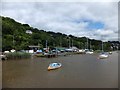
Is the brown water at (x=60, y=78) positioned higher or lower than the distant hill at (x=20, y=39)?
lower

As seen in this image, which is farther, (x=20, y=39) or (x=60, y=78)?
(x=20, y=39)

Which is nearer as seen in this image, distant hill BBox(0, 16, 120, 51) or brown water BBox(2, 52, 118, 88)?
brown water BBox(2, 52, 118, 88)

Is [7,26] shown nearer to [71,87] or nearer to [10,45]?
[10,45]

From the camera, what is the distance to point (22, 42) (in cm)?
6425

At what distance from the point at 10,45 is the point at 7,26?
1204 centimetres

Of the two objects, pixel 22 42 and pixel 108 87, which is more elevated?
pixel 22 42

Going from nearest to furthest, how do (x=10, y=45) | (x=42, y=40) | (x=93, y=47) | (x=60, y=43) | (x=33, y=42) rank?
(x=10, y=45)
(x=33, y=42)
(x=42, y=40)
(x=60, y=43)
(x=93, y=47)

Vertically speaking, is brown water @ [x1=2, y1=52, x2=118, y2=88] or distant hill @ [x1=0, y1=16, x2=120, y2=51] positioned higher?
distant hill @ [x1=0, y1=16, x2=120, y2=51]

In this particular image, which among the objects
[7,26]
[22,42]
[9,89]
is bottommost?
[9,89]

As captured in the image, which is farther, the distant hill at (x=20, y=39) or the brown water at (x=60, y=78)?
the distant hill at (x=20, y=39)

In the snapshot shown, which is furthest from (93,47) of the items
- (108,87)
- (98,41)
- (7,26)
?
(108,87)

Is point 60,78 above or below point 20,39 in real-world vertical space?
below

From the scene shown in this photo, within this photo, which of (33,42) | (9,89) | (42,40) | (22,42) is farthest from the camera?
(42,40)

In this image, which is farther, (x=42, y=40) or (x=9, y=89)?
(x=42, y=40)
